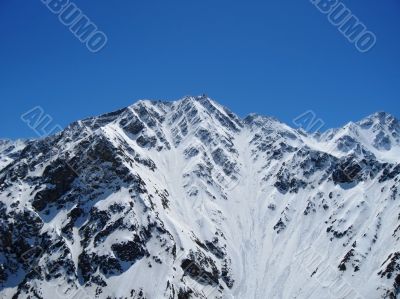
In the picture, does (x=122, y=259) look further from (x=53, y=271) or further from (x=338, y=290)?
(x=338, y=290)

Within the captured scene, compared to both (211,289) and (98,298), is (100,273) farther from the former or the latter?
(211,289)

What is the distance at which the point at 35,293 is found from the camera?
181000 millimetres

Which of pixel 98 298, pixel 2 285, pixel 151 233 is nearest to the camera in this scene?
pixel 98 298

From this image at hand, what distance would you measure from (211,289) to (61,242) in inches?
2684

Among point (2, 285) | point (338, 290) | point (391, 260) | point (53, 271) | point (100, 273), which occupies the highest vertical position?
point (391, 260)

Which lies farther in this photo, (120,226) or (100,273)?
(120,226)

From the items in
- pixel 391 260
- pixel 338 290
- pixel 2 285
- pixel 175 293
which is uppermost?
pixel 391 260

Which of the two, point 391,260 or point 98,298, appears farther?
point 391,260

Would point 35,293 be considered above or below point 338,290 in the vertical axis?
below

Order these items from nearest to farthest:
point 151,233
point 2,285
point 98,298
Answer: point 98,298 → point 2,285 → point 151,233

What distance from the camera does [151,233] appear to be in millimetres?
199750

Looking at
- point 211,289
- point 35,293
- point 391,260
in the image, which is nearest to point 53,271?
point 35,293

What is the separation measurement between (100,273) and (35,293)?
2617 centimetres

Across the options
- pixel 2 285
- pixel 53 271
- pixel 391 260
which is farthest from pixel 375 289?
pixel 2 285
